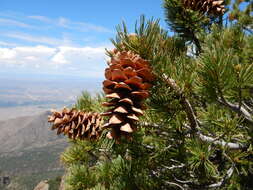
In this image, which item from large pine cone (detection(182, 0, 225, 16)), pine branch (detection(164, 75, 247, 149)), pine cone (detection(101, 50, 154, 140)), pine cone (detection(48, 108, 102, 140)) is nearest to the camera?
pine cone (detection(101, 50, 154, 140))

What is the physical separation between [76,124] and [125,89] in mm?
556

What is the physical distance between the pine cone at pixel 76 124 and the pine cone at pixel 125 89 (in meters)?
0.46

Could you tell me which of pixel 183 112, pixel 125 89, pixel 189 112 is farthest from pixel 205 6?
pixel 125 89

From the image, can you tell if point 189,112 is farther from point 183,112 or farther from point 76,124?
point 76,124

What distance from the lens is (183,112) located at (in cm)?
180

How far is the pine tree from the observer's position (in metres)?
1.17

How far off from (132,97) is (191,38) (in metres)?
1.51

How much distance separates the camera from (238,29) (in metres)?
1.94

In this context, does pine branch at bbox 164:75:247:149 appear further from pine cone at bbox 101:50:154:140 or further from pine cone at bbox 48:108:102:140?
pine cone at bbox 48:108:102:140

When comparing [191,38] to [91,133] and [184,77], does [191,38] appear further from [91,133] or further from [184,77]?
[91,133]

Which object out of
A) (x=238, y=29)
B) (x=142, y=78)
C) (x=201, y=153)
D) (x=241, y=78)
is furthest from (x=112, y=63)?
(x=238, y=29)

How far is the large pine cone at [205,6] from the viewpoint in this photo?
2066 mm

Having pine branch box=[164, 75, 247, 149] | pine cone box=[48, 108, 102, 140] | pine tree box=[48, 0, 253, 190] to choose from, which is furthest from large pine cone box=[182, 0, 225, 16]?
pine cone box=[48, 108, 102, 140]

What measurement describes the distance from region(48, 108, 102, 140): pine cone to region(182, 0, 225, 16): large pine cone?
122 cm
